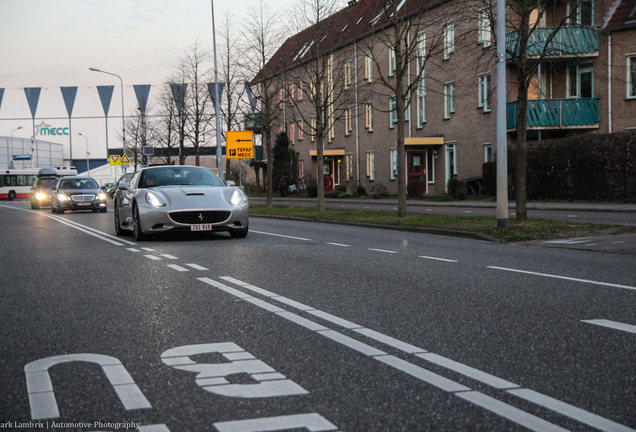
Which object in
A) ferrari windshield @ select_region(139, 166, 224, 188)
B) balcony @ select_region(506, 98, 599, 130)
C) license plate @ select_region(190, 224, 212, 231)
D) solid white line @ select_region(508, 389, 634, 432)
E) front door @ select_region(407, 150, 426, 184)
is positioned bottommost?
solid white line @ select_region(508, 389, 634, 432)

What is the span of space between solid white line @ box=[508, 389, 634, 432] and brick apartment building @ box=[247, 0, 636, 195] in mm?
16255

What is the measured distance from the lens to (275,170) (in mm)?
58250

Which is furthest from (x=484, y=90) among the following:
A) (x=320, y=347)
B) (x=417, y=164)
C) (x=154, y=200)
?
(x=320, y=347)

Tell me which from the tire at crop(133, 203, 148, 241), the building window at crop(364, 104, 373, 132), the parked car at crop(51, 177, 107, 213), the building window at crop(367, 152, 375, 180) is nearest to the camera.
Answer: the tire at crop(133, 203, 148, 241)

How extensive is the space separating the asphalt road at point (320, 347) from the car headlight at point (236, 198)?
4.36 meters

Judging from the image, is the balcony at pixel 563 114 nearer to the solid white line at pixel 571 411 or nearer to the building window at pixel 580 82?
the building window at pixel 580 82

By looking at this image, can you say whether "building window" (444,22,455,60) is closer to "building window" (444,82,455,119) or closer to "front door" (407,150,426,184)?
"building window" (444,82,455,119)

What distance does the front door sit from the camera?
4147cm

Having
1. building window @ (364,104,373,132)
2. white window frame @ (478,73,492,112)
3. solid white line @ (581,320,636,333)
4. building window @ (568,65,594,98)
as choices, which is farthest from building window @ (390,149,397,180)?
solid white line @ (581,320,636,333)

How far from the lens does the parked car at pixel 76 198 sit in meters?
A: 32.0

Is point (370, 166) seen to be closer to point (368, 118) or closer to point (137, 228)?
point (368, 118)

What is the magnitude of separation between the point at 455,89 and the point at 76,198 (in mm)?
19059

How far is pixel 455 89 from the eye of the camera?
3866 centimetres

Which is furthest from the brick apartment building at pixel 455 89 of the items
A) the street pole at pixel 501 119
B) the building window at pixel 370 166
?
the street pole at pixel 501 119
